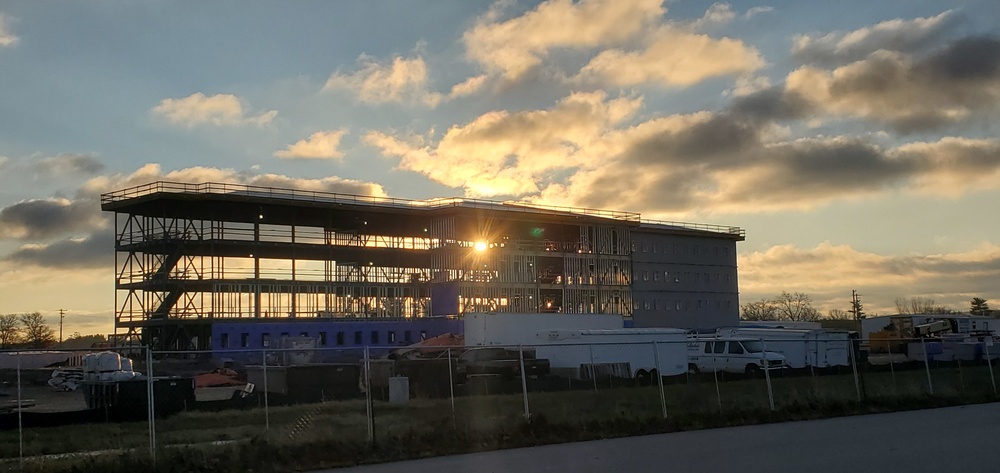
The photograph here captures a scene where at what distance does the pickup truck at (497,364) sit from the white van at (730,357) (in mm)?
7812

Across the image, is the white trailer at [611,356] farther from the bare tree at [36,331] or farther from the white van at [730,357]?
the bare tree at [36,331]

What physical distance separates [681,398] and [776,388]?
7094 millimetres

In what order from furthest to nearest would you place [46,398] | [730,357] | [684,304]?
[684,304] < [730,357] < [46,398]

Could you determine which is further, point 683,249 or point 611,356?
point 683,249

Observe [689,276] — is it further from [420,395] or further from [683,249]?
[420,395]

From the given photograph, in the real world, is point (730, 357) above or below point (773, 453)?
above

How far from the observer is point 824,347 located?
47.3 metres

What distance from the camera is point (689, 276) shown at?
97.4 meters

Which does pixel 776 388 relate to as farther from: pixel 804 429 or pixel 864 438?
pixel 864 438

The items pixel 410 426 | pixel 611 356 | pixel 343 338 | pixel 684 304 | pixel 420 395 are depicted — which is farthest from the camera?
pixel 684 304

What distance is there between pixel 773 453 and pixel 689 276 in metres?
83.6

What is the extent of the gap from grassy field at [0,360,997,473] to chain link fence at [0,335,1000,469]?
9 centimetres

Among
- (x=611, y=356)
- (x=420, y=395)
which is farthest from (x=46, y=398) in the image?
(x=611, y=356)

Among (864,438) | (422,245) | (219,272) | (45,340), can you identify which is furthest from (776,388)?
(45,340)
